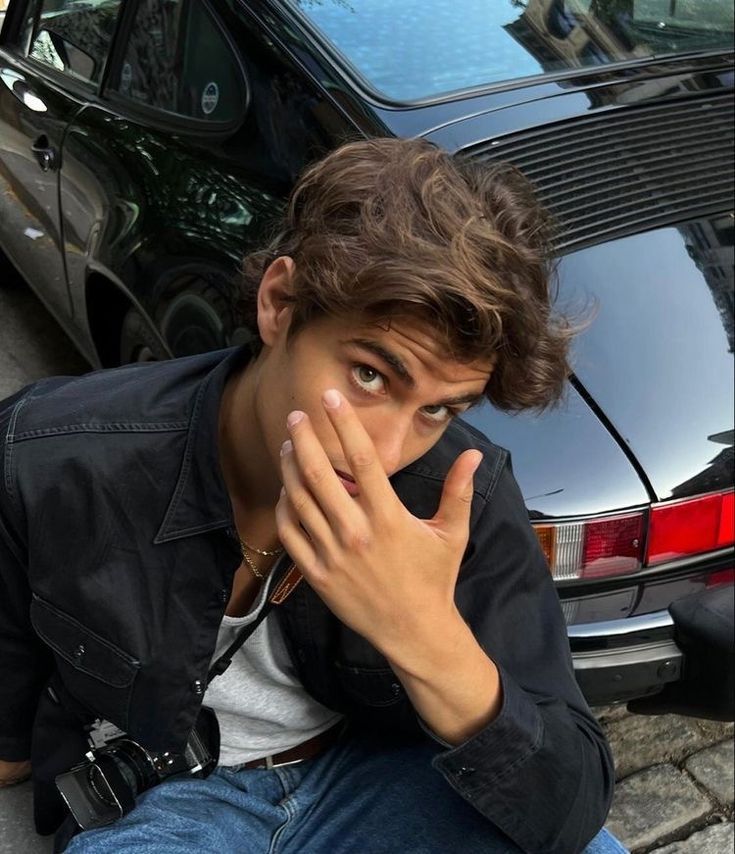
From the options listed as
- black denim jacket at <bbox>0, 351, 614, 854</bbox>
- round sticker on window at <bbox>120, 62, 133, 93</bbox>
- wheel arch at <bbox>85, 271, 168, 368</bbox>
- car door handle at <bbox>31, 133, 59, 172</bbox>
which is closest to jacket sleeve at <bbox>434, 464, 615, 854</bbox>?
black denim jacket at <bbox>0, 351, 614, 854</bbox>

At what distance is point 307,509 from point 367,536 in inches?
3.0

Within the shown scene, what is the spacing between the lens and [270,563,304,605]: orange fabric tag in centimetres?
158

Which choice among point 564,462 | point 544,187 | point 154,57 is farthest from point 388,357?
point 154,57

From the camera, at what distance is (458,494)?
3.99 ft

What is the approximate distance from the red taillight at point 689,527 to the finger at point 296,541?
1.04 metres

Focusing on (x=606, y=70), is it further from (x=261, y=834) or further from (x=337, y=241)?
(x=261, y=834)

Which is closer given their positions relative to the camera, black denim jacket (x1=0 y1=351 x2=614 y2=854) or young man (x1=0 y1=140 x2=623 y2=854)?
young man (x1=0 y1=140 x2=623 y2=854)

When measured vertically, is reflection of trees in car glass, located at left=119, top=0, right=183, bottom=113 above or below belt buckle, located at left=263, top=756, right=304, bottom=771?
above

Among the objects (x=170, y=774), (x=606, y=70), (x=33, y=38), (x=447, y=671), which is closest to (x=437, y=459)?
(x=447, y=671)

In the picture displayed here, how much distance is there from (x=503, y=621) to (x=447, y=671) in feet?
0.84

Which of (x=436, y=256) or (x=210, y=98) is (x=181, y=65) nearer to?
(x=210, y=98)

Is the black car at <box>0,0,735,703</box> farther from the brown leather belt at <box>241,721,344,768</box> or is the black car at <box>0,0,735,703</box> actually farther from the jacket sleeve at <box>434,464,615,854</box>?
the brown leather belt at <box>241,721,344,768</box>

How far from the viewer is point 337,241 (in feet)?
4.55

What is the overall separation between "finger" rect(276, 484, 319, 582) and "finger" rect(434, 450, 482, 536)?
0.16 metres
